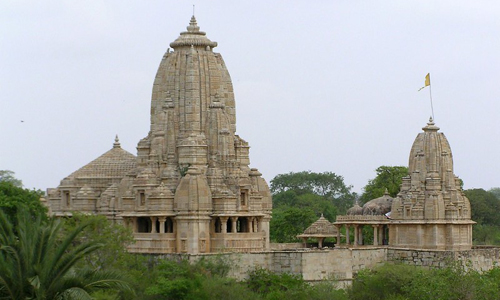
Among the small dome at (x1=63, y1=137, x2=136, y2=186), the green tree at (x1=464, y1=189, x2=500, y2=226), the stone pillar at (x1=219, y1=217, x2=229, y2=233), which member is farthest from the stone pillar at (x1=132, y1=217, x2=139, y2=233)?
the green tree at (x1=464, y1=189, x2=500, y2=226)

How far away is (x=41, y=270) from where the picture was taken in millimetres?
40688

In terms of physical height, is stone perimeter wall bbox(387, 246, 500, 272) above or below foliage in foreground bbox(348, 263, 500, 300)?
above

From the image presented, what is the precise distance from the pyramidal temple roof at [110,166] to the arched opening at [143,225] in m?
5.82

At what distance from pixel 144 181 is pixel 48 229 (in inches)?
740

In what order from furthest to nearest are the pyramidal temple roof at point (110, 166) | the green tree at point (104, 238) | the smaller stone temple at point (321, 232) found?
1. the smaller stone temple at point (321, 232)
2. the pyramidal temple roof at point (110, 166)
3. the green tree at point (104, 238)

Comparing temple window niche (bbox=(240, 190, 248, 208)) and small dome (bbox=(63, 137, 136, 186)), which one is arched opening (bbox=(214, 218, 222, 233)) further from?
small dome (bbox=(63, 137, 136, 186))

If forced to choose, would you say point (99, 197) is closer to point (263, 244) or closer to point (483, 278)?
point (263, 244)

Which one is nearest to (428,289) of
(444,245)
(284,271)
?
(284,271)

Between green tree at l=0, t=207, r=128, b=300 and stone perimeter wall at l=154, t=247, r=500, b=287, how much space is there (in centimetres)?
1647

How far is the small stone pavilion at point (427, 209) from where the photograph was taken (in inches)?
2680

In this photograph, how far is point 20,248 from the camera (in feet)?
134

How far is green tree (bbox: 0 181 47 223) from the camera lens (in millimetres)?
60188

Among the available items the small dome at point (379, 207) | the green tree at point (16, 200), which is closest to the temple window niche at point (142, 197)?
the green tree at point (16, 200)

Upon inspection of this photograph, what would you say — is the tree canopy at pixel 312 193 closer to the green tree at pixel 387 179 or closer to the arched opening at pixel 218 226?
the green tree at pixel 387 179
